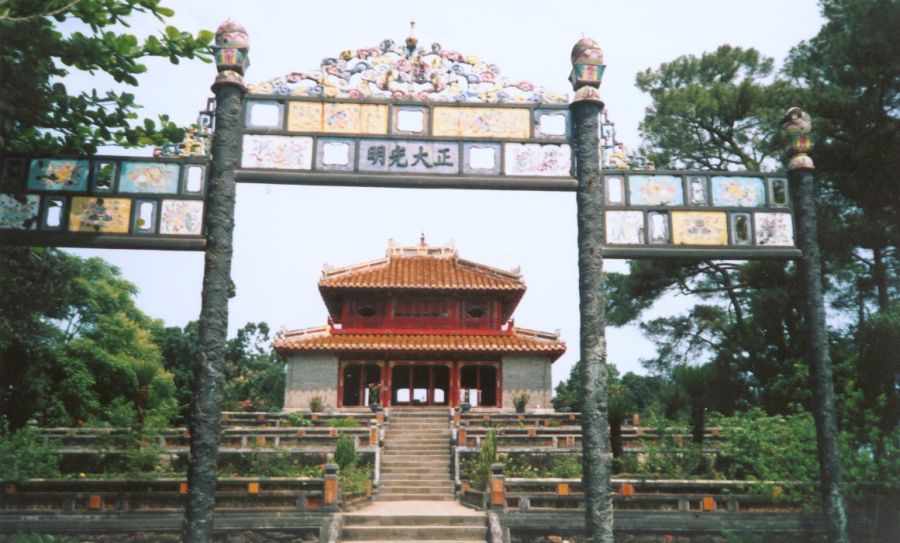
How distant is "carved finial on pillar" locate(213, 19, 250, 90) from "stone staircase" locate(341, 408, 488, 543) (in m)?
6.40

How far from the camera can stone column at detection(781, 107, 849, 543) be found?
6469mm

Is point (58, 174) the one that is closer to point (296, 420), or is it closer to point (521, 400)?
point (296, 420)

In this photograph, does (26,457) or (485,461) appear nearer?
(26,457)

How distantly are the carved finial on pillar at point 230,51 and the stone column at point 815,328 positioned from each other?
17.2 ft

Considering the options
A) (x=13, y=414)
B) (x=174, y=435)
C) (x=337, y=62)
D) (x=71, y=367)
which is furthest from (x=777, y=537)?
(x=71, y=367)

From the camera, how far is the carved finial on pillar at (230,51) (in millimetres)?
6645

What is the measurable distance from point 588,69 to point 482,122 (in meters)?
1.09

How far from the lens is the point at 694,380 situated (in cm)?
1307

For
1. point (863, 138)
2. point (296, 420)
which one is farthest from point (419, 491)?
point (863, 138)

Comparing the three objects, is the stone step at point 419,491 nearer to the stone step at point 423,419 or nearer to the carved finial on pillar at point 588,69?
the stone step at point 423,419

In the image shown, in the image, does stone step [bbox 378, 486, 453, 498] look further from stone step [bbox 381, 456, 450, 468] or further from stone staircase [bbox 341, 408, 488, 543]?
stone step [bbox 381, 456, 450, 468]

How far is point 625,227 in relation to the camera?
6836mm

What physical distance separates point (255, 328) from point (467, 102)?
38848 mm

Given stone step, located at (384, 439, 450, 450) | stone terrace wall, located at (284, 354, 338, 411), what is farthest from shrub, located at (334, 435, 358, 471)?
stone terrace wall, located at (284, 354, 338, 411)
